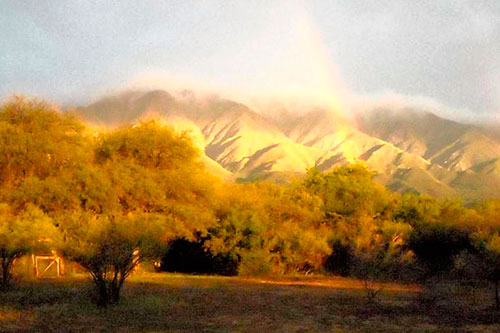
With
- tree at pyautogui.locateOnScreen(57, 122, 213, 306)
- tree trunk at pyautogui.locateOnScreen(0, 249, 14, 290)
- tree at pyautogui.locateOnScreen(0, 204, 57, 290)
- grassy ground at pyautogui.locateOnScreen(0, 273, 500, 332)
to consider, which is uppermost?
tree at pyautogui.locateOnScreen(57, 122, 213, 306)

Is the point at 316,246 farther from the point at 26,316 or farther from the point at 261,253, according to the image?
the point at 26,316

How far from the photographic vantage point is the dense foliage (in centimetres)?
3559

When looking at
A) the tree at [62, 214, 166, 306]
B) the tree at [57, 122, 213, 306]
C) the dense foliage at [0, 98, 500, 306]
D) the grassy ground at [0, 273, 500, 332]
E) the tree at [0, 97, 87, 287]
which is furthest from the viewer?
the tree at [57, 122, 213, 306]

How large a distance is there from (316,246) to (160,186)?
1284cm

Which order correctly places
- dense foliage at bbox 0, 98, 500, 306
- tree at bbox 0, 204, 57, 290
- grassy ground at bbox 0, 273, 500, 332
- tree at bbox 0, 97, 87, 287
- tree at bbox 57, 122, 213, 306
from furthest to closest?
tree at bbox 57, 122, 213, 306, tree at bbox 0, 97, 87, 287, dense foliage at bbox 0, 98, 500, 306, tree at bbox 0, 204, 57, 290, grassy ground at bbox 0, 273, 500, 332

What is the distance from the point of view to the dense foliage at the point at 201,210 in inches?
1401

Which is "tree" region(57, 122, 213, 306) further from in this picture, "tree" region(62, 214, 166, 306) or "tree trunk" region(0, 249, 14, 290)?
"tree" region(62, 214, 166, 306)

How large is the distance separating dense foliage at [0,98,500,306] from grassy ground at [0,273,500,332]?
85.7 inches

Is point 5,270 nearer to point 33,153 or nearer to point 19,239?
point 19,239

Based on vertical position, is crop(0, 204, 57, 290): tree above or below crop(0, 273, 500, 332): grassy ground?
above

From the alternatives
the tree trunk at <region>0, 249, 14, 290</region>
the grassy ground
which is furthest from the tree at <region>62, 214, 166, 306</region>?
the tree trunk at <region>0, 249, 14, 290</region>

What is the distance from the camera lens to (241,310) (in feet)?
76.5

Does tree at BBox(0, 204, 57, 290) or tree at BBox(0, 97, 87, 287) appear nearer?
tree at BBox(0, 204, 57, 290)

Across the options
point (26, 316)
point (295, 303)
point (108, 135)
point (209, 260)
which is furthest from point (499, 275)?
point (108, 135)
